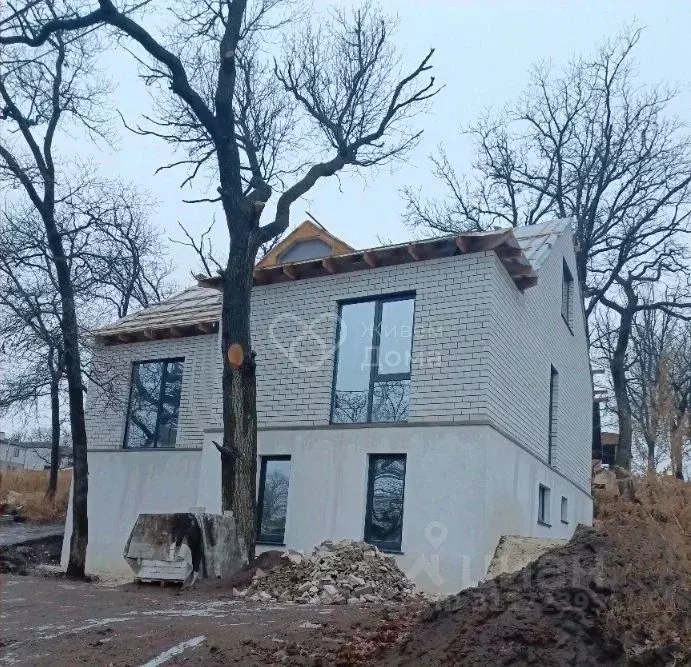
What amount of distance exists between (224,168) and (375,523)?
6.61m

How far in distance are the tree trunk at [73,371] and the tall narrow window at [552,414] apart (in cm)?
964

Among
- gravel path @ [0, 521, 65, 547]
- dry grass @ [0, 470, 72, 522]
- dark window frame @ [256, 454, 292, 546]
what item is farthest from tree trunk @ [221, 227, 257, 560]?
dry grass @ [0, 470, 72, 522]

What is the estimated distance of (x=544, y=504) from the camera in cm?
1642

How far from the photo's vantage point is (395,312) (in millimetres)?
14359

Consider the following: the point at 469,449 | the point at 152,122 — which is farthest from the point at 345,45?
the point at 469,449

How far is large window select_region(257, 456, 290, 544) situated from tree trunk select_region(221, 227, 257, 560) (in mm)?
1777

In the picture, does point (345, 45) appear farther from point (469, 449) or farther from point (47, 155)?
point (469, 449)

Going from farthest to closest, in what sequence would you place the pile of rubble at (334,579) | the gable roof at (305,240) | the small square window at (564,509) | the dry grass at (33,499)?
the dry grass at (33,499), the small square window at (564,509), the gable roof at (305,240), the pile of rubble at (334,579)

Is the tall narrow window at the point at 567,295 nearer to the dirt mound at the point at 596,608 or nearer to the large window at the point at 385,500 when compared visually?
the large window at the point at 385,500

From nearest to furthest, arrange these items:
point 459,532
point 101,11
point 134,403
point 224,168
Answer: point 459,532 < point 101,11 < point 224,168 < point 134,403

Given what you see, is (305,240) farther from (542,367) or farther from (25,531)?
(25,531)


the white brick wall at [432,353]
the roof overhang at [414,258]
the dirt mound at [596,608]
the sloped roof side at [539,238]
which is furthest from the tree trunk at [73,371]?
the dirt mound at [596,608]

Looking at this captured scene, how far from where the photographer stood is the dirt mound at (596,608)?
5504mm

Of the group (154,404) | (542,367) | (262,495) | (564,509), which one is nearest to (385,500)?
(262,495)
